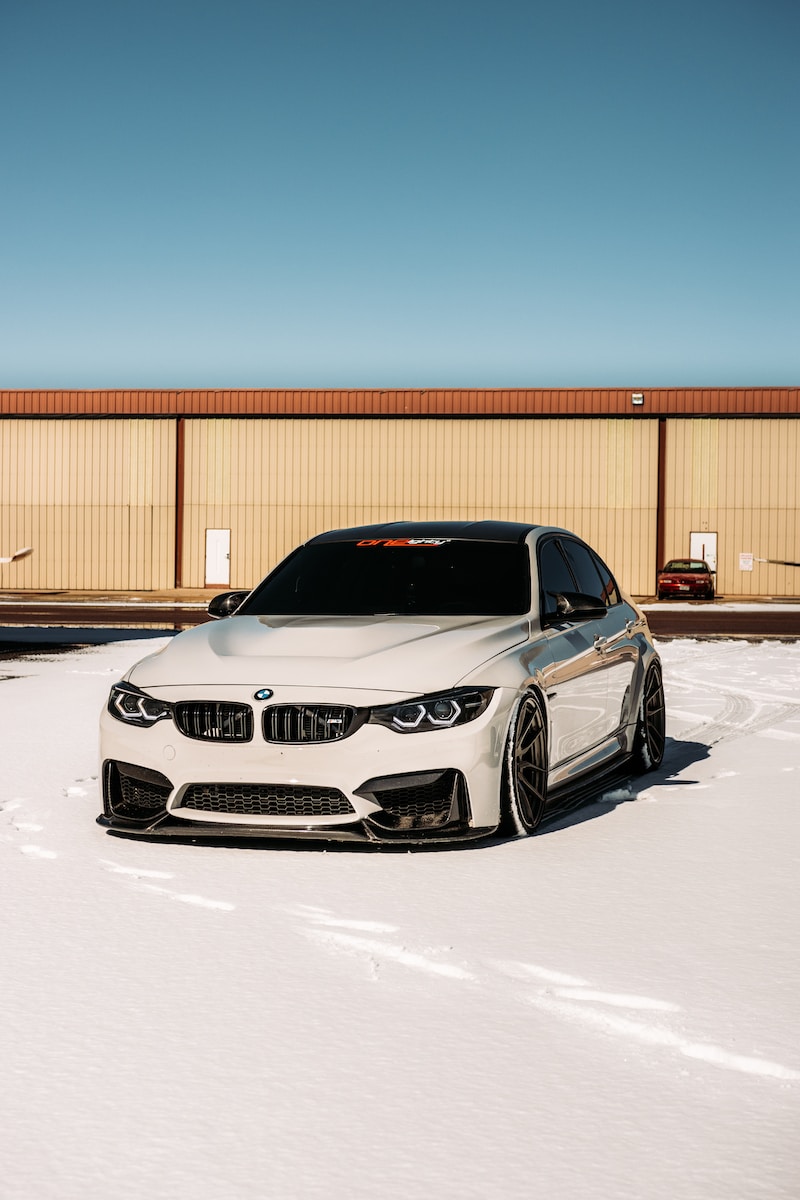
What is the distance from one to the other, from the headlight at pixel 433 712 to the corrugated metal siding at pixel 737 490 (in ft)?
141

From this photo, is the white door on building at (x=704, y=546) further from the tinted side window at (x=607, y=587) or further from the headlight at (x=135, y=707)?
the headlight at (x=135, y=707)

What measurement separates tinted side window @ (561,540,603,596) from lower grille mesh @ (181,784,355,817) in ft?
8.98

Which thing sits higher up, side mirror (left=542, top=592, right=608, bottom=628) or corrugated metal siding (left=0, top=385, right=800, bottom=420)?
corrugated metal siding (left=0, top=385, right=800, bottom=420)

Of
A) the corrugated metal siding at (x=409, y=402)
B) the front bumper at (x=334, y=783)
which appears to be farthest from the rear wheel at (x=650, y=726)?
the corrugated metal siding at (x=409, y=402)

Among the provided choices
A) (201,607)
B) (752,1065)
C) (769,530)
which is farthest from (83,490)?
(752,1065)

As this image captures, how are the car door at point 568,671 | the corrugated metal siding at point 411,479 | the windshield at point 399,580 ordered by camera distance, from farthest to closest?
1. the corrugated metal siding at point 411,479
2. the windshield at point 399,580
3. the car door at point 568,671

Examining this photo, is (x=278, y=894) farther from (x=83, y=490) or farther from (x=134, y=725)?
(x=83, y=490)

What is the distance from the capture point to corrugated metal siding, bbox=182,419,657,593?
158 feet

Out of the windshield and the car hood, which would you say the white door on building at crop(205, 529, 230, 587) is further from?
the car hood

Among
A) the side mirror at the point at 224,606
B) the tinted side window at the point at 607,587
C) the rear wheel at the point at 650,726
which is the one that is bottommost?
the rear wheel at the point at 650,726

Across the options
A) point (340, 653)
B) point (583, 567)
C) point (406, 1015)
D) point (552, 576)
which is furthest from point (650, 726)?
point (406, 1015)

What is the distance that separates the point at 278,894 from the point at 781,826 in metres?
2.73

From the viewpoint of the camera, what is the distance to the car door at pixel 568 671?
23.3 ft

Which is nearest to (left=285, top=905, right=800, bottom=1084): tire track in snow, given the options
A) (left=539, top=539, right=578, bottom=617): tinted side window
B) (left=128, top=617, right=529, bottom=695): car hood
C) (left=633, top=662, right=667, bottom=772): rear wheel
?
(left=128, top=617, right=529, bottom=695): car hood
